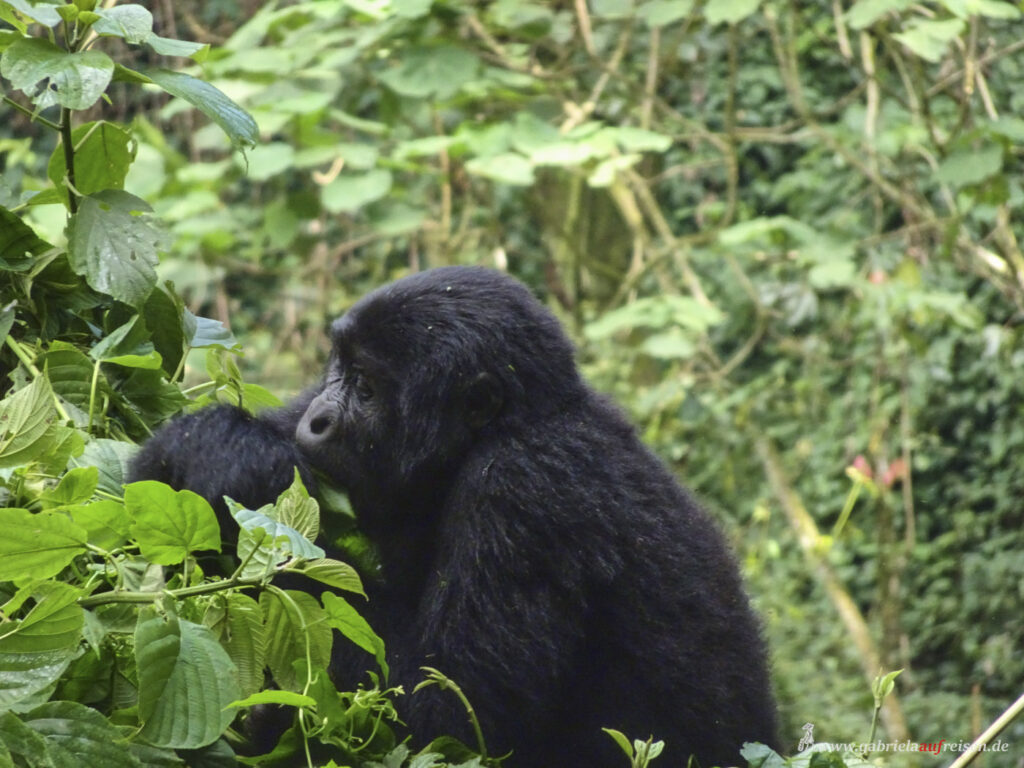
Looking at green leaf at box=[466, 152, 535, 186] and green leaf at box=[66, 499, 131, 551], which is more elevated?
green leaf at box=[66, 499, 131, 551]

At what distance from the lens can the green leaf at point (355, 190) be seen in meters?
4.89

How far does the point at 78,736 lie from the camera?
43.8 inches

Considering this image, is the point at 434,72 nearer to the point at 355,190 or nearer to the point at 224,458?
the point at 355,190

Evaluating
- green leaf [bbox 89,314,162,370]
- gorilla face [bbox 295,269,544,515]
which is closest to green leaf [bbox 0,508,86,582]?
green leaf [bbox 89,314,162,370]

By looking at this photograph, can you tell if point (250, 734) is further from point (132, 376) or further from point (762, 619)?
point (762, 619)

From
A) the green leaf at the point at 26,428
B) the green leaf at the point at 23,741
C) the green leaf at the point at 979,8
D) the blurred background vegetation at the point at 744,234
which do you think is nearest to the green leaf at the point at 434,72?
the blurred background vegetation at the point at 744,234

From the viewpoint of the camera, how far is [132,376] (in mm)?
1760

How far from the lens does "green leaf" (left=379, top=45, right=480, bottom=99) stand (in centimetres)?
470

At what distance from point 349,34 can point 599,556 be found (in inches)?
132

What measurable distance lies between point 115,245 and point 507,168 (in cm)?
322

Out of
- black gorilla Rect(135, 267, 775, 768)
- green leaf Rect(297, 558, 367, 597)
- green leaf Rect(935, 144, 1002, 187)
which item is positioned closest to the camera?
green leaf Rect(297, 558, 367, 597)

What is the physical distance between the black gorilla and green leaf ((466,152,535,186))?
88.2 inches

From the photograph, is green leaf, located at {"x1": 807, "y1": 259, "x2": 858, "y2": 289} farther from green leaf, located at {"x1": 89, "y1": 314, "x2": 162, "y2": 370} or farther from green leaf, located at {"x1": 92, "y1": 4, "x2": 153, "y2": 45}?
green leaf, located at {"x1": 92, "y1": 4, "x2": 153, "y2": 45}

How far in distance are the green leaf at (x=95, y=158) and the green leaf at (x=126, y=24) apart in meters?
0.19
